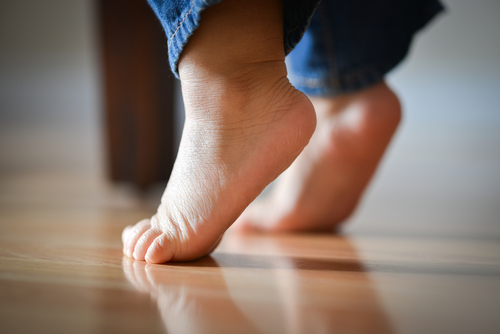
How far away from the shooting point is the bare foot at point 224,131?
473 millimetres

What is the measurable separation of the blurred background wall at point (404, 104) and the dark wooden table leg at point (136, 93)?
1.73 feet

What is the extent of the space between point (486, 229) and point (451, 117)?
4.38 feet

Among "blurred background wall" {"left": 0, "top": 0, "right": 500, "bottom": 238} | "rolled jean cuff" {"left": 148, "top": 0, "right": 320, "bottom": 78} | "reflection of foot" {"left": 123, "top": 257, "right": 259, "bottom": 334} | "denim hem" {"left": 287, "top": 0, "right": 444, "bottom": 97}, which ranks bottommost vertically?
"blurred background wall" {"left": 0, "top": 0, "right": 500, "bottom": 238}

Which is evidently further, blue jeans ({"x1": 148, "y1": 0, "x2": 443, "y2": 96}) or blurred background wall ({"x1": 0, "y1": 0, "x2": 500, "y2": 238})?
blurred background wall ({"x1": 0, "y1": 0, "x2": 500, "y2": 238})

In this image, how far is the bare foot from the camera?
1.55 ft

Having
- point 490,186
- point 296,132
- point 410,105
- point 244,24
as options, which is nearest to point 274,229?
point 296,132

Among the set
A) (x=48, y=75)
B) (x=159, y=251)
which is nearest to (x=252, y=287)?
(x=159, y=251)

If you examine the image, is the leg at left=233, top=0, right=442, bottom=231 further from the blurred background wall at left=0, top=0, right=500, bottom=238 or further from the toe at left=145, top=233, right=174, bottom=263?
the blurred background wall at left=0, top=0, right=500, bottom=238

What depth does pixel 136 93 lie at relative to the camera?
3.76 ft

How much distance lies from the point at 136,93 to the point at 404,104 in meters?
1.47

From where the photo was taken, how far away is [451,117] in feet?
6.75

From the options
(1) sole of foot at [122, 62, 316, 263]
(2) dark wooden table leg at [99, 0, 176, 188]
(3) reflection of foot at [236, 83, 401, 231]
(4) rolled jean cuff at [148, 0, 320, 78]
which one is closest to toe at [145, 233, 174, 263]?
(1) sole of foot at [122, 62, 316, 263]

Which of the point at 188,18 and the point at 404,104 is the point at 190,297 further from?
the point at 404,104

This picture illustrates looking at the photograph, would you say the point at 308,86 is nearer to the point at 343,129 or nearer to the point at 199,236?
the point at 343,129
